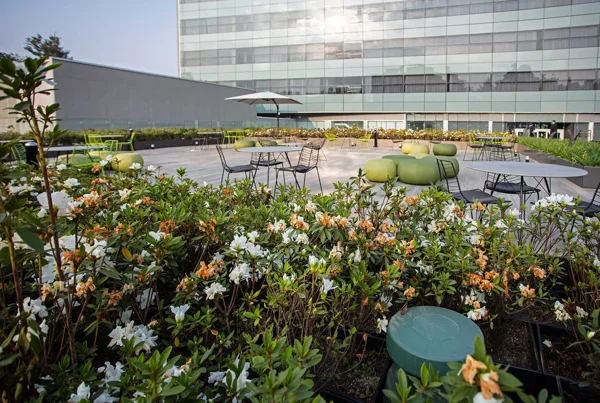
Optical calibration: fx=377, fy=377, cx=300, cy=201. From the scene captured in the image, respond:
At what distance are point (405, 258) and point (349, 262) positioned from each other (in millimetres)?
316

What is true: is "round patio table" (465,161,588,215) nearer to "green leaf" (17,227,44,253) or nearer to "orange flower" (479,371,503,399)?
"orange flower" (479,371,503,399)

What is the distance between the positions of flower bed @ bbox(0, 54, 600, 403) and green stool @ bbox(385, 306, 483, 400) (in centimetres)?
9

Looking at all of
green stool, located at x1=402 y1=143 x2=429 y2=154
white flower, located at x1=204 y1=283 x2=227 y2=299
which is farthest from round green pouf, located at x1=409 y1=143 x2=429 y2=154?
white flower, located at x1=204 y1=283 x2=227 y2=299

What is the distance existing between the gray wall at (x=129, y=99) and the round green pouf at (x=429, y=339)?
18.6 m

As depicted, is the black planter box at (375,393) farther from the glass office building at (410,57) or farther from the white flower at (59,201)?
the glass office building at (410,57)

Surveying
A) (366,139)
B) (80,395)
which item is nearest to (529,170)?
(80,395)

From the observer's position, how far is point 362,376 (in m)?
1.87

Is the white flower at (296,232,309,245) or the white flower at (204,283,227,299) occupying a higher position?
the white flower at (296,232,309,245)

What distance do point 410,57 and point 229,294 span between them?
36.7 metres

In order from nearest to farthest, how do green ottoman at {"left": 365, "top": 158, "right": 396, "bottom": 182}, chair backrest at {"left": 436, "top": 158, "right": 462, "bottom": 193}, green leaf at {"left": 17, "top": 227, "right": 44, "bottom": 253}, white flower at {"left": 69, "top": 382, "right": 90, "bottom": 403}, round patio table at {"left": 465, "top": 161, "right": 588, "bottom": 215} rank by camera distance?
green leaf at {"left": 17, "top": 227, "right": 44, "bottom": 253} < white flower at {"left": 69, "top": 382, "right": 90, "bottom": 403} < round patio table at {"left": 465, "top": 161, "right": 588, "bottom": 215} < chair backrest at {"left": 436, "top": 158, "right": 462, "bottom": 193} < green ottoman at {"left": 365, "top": 158, "right": 396, "bottom": 182}

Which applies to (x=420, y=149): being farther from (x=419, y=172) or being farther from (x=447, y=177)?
(x=447, y=177)

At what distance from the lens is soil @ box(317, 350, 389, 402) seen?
1746 millimetres

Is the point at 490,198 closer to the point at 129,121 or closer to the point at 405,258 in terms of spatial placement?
the point at 405,258

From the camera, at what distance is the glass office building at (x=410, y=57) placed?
102ft
